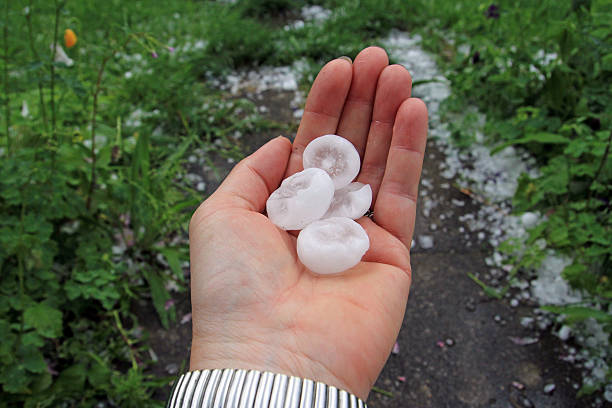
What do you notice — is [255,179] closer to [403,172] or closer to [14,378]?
[403,172]

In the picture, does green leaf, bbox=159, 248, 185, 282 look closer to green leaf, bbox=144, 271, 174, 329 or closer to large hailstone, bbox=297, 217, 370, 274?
green leaf, bbox=144, 271, 174, 329

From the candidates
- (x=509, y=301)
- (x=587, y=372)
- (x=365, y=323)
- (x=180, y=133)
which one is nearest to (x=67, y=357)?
(x=365, y=323)

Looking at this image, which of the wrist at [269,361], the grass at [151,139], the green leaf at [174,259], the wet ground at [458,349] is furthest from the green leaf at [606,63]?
the green leaf at [174,259]

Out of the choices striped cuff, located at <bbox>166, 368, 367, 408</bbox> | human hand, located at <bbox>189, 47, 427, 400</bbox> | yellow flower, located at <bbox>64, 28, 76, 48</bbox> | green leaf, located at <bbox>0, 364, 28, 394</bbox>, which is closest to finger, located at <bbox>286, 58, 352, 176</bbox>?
human hand, located at <bbox>189, 47, 427, 400</bbox>

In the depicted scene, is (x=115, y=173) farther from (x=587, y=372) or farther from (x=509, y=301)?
(x=587, y=372)

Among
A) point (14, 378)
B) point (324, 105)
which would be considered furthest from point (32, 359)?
point (324, 105)

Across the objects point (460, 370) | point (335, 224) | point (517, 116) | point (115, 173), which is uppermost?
point (335, 224)

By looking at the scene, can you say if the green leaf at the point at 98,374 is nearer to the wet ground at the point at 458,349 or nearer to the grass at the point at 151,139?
the grass at the point at 151,139
